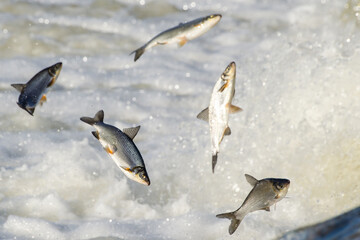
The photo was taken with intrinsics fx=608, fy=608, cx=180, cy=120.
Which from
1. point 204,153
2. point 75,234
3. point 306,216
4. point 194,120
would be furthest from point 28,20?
point 306,216

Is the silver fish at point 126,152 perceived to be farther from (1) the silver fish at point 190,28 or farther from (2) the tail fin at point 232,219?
(1) the silver fish at point 190,28

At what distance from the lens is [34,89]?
112 inches

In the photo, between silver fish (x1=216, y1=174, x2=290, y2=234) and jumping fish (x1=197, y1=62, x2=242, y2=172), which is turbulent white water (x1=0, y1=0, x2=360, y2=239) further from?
jumping fish (x1=197, y1=62, x2=242, y2=172)

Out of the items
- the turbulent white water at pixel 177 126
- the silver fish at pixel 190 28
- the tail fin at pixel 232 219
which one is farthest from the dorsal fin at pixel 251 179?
the silver fish at pixel 190 28

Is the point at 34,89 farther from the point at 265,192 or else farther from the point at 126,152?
the point at 265,192

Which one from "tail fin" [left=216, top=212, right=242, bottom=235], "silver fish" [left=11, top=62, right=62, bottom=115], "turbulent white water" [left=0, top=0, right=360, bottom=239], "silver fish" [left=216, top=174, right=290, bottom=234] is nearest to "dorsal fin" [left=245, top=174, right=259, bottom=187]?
"silver fish" [left=216, top=174, right=290, bottom=234]

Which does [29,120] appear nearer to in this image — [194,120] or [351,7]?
[194,120]

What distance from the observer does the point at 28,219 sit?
3.41 m

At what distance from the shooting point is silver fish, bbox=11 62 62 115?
9.31 ft

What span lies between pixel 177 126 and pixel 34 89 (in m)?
1.86

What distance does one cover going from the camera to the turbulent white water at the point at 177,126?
3.45 metres

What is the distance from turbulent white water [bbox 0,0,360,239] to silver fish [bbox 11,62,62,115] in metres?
0.83

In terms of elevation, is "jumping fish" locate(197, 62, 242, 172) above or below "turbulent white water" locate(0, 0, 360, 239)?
above

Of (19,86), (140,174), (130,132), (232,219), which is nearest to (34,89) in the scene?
(19,86)
